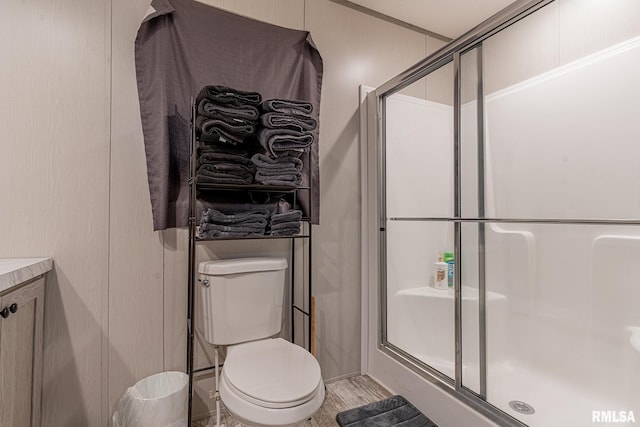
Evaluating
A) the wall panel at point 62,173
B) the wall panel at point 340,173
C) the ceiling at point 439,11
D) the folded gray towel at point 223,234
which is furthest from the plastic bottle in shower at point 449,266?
the wall panel at point 62,173

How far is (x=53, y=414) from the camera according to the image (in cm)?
133

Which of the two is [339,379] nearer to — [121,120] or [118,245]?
[118,245]

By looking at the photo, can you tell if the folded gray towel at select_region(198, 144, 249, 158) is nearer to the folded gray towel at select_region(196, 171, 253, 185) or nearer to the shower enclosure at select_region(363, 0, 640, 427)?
the folded gray towel at select_region(196, 171, 253, 185)

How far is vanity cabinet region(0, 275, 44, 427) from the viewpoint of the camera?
38.4 inches

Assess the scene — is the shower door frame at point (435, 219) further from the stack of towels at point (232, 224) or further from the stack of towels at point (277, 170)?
the stack of towels at point (232, 224)

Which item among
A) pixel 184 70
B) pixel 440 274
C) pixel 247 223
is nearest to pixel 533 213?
pixel 440 274

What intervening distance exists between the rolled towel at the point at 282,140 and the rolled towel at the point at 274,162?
0.11ft

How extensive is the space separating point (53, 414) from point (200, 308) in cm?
69

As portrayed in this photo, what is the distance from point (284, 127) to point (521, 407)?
5.44ft

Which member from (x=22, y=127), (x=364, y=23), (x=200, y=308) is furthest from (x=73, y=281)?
→ (x=364, y=23)

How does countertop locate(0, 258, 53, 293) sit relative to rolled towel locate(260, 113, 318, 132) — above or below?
below

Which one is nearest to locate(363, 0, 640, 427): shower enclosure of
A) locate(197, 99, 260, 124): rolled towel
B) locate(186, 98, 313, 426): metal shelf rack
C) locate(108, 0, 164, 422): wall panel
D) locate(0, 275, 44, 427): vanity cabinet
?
locate(186, 98, 313, 426): metal shelf rack

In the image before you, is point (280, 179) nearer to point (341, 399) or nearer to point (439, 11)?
point (341, 399)

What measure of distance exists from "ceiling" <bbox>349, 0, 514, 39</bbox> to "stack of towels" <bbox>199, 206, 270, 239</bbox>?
1.51 meters
